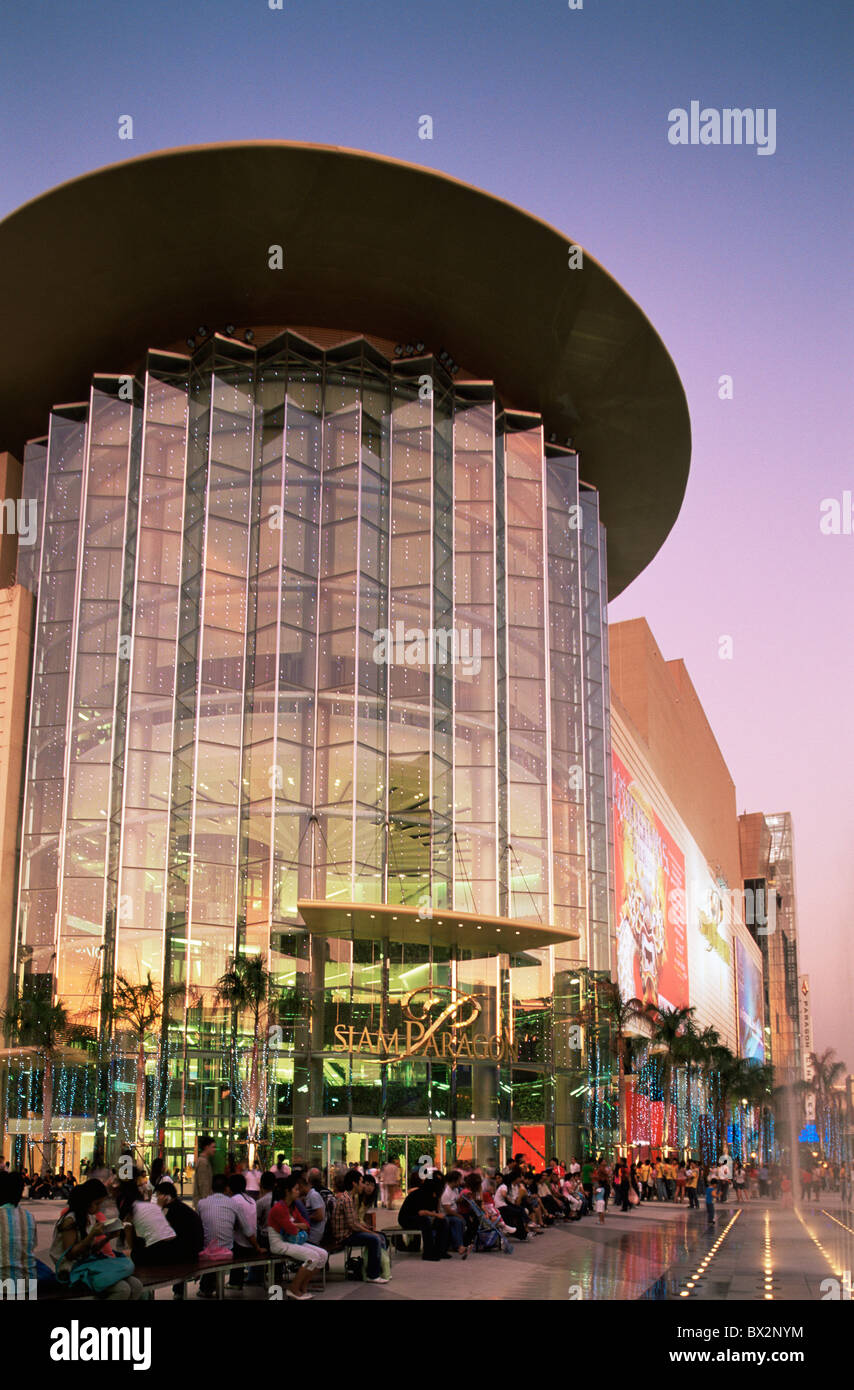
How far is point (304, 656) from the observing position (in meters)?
41.9

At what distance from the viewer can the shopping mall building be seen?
39.0m

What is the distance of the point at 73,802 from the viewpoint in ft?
136

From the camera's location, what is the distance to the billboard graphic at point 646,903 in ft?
209

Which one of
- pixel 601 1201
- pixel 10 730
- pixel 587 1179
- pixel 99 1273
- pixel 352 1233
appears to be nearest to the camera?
pixel 99 1273

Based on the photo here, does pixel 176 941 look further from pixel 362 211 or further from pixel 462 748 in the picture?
pixel 362 211

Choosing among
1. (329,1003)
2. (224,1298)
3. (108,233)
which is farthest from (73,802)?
(224,1298)

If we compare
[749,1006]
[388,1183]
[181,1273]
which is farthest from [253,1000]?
[749,1006]

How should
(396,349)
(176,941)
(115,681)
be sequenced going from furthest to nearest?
(396,349) → (115,681) → (176,941)

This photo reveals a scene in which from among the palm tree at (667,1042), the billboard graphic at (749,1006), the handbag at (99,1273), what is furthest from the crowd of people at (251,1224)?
the billboard graphic at (749,1006)

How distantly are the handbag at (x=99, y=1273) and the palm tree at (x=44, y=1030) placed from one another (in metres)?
28.7

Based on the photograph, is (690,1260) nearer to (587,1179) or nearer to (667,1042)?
(587,1179)

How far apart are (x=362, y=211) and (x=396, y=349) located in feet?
18.2

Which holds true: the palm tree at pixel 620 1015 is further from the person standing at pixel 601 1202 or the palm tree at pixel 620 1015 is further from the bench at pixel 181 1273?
the bench at pixel 181 1273

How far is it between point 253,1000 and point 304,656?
1036cm
